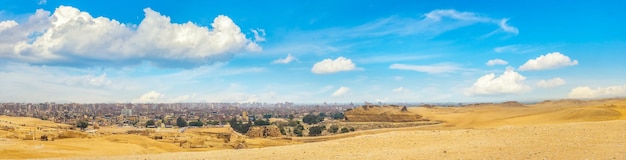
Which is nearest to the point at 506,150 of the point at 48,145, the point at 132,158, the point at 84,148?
the point at 132,158

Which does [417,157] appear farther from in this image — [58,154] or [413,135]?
[58,154]

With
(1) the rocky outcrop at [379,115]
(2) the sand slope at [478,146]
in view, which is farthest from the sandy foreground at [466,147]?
(1) the rocky outcrop at [379,115]

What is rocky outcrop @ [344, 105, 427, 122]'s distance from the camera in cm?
11450

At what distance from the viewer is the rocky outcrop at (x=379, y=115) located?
11450cm

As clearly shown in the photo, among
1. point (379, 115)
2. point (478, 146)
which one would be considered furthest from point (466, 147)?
A: point (379, 115)

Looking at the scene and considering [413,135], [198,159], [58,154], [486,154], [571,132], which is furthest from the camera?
[58,154]

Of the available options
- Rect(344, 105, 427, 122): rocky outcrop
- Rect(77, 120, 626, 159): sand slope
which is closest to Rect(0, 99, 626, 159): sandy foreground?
Rect(77, 120, 626, 159): sand slope

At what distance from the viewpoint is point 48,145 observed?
31078 millimetres

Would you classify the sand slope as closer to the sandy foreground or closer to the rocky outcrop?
the sandy foreground

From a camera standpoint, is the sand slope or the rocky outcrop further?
the rocky outcrop

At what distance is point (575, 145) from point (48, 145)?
30.7 metres

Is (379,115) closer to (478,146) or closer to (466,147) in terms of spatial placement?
(478,146)

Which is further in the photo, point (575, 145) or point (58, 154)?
point (58, 154)

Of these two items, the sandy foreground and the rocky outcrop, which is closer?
the sandy foreground
